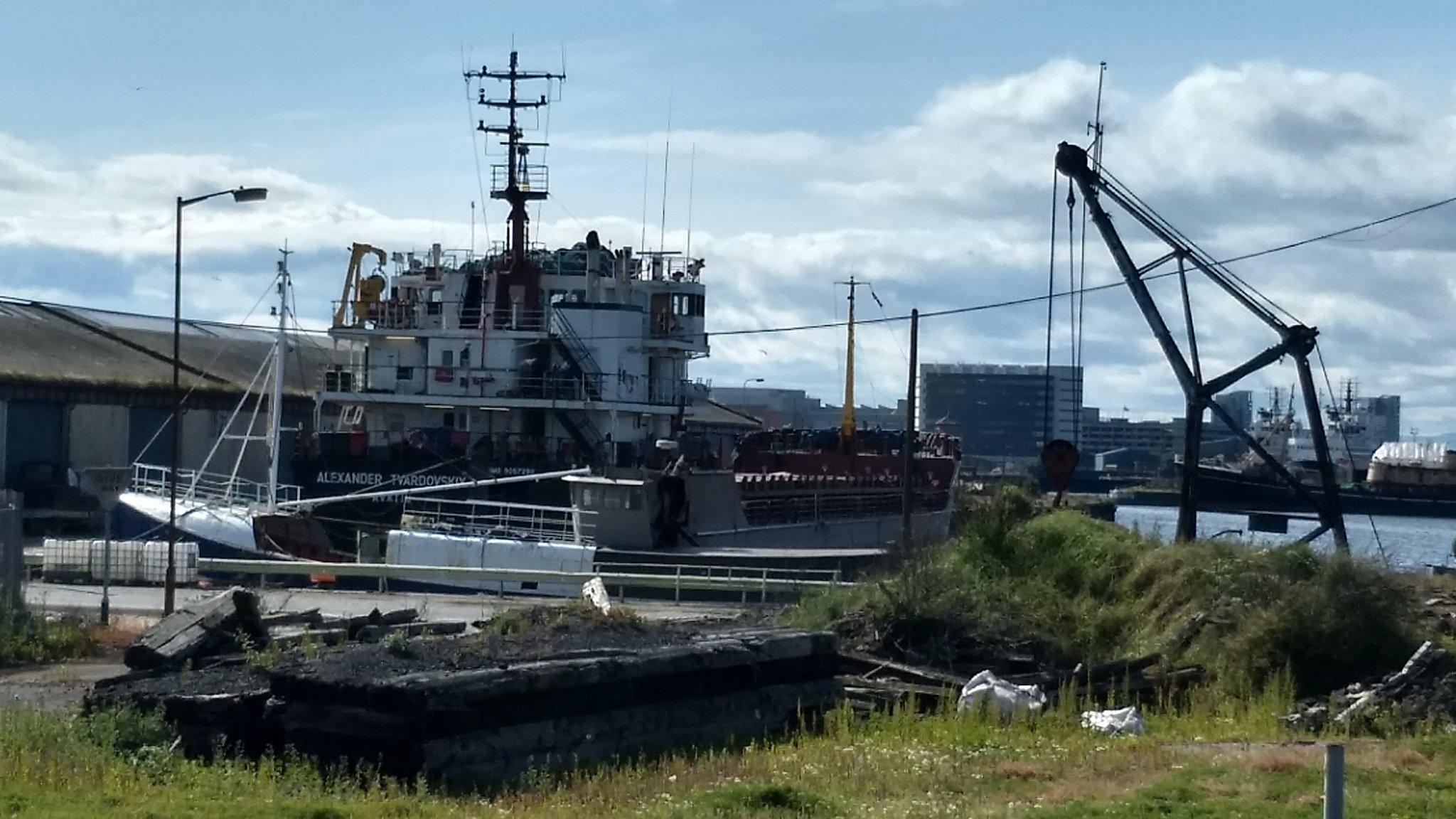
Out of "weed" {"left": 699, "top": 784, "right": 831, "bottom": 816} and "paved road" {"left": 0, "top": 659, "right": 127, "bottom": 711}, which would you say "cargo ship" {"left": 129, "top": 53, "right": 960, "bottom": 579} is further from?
"weed" {"left": 699, "top": 784, "right": 831, "bottom": 816}

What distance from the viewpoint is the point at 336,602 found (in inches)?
1105

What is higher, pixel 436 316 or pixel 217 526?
pixel 436 316

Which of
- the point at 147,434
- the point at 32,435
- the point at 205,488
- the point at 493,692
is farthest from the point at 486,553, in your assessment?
the point at 147,434

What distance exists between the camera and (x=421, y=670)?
13148 millimetres

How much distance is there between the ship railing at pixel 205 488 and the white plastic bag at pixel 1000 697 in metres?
22.4

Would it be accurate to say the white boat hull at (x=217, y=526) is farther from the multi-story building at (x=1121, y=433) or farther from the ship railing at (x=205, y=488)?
the multi-story building at (x=1121, y=433)

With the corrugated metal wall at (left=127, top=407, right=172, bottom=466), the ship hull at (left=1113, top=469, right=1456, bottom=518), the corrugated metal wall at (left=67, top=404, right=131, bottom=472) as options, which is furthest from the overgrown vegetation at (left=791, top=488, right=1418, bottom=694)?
the corrugated metal wall at (left=127, top=407, right=172, bottom=466)

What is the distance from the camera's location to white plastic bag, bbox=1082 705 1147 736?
1488 centimetres

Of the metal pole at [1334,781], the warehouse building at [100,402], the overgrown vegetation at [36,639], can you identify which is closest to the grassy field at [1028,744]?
the overgrown vegetation at [36,639]

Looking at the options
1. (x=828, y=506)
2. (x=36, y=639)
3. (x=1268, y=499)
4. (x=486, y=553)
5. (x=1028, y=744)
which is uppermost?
(x=1268, y=499)

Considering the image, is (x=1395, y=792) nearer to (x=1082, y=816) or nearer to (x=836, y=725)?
(x=1082, y=816)

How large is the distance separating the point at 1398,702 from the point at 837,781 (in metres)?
5.84

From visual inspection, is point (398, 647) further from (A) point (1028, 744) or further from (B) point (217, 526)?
(B) point (217, 526)

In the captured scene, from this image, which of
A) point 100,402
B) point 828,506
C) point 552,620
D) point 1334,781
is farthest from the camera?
point 100,402
